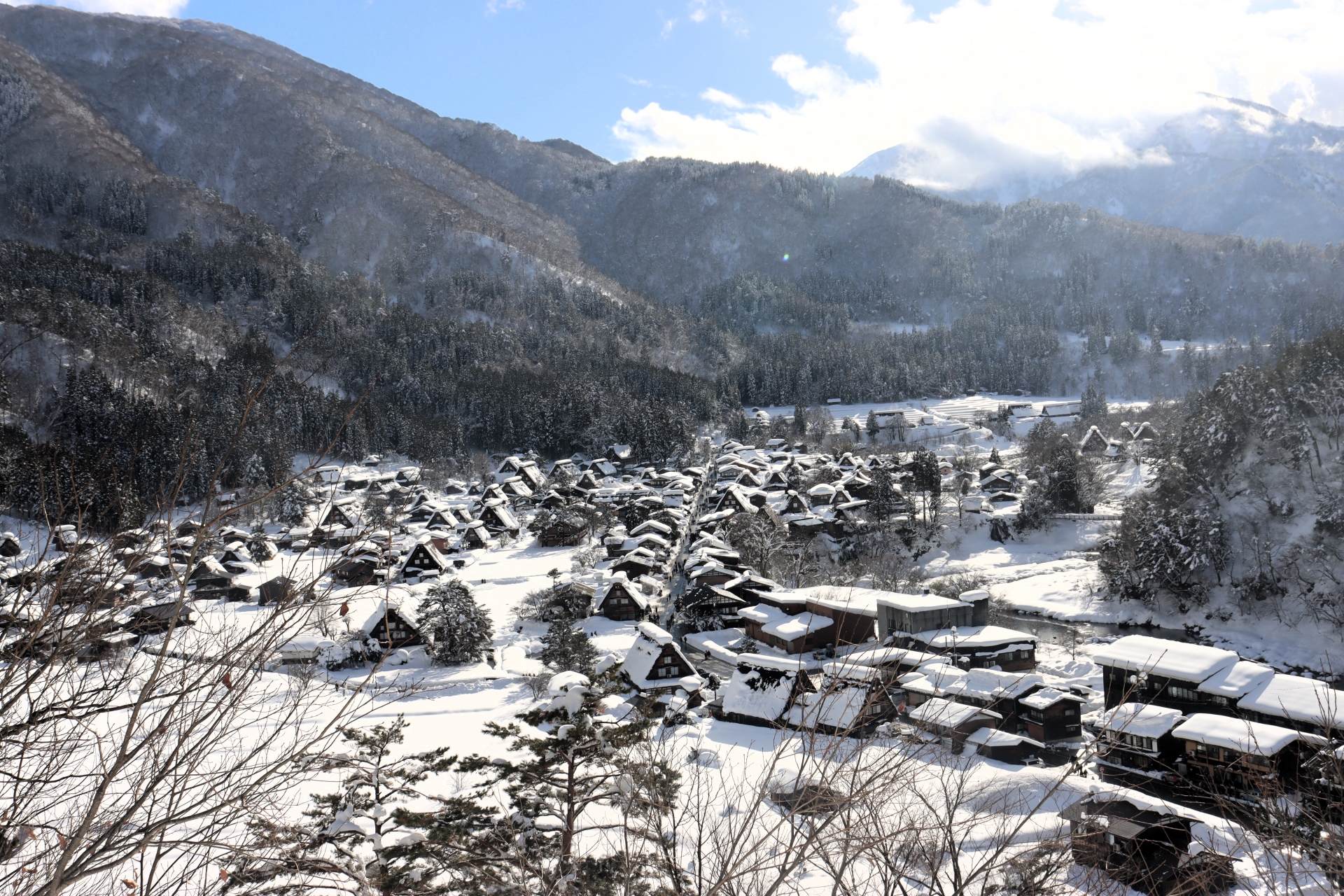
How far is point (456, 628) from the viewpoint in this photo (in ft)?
63.7

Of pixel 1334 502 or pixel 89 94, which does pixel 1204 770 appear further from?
pixel 89 94

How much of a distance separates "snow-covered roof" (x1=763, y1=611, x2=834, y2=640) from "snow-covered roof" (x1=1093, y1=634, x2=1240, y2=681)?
23.4 ft

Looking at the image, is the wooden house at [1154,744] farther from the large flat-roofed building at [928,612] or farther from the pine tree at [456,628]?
the pine tree at [456,628]

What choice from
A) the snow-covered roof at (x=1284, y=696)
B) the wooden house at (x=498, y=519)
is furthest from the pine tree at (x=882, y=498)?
the snow-covered roof at (x=1284, y=696)

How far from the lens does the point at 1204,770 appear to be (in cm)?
1316

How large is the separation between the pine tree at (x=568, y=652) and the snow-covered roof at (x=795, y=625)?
6156 millimetres

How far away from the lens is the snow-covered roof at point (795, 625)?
20422 millimetres

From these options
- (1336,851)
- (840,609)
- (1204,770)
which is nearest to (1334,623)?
(1204,770)

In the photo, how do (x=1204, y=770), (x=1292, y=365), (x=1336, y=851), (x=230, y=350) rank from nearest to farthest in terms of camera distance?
(x=1336, y=851)
(x=1204, y=770)
(x=1292, y=365)
(x=230, y=350)

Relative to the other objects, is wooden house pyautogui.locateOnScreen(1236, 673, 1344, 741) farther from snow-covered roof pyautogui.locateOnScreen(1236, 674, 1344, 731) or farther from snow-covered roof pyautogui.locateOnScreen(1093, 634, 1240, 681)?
snow-covered roof pyautogui.locateOnScreen(1093, 634, 1240, 681)

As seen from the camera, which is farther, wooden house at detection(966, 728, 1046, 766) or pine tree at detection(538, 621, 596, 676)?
pine tree at detection(538, 621, 596, 676)

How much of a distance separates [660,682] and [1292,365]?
29.8 m

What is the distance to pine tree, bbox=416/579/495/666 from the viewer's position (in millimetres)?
19328

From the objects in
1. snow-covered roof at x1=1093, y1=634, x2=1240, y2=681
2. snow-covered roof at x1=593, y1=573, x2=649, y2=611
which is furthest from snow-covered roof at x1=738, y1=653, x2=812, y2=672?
snow-covered roof at x1=1093, y1=634, x2=1240, y2=681
